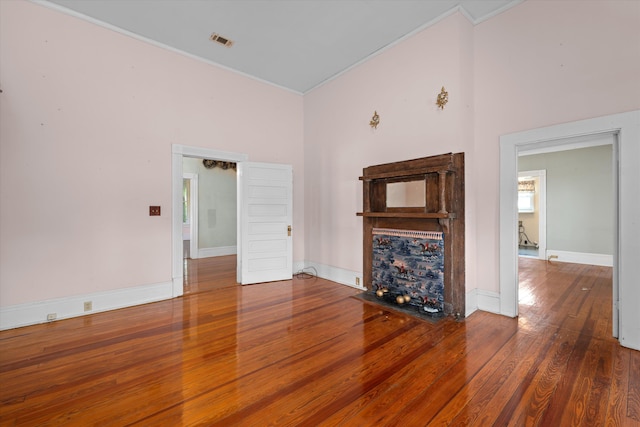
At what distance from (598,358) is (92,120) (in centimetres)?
565

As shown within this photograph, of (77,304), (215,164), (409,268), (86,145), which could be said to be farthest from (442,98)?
(215,164)

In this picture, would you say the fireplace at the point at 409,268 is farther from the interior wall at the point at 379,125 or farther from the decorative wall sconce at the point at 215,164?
the decorative wall sconce at the point at 215,164

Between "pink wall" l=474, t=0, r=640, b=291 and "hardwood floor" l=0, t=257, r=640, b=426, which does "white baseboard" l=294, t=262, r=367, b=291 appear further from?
"pink wall" l=474, t=0, r=640, b=291

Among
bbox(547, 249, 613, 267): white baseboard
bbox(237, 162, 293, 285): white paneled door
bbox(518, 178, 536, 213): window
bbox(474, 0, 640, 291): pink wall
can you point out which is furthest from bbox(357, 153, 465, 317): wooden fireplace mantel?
bbox(518, 178, 536, 213): window

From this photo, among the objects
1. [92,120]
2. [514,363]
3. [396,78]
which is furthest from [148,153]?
[514,363]

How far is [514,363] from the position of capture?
2.20 meters

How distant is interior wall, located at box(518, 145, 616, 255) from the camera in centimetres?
598

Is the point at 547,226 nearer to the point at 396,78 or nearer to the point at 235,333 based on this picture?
the point at 396,78

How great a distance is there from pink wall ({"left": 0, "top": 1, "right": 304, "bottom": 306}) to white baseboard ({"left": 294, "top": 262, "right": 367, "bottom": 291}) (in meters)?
2.44

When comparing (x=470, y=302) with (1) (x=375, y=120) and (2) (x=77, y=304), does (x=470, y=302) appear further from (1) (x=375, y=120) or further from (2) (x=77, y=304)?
(2) (x=77, y=304)

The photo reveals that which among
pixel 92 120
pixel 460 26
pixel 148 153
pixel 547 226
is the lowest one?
pixel 547 226

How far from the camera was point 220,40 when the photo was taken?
12.5ft

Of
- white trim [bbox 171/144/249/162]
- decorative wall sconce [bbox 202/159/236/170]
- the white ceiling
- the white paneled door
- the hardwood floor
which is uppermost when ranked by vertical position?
the white ceiling

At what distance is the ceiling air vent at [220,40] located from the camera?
3703mm
